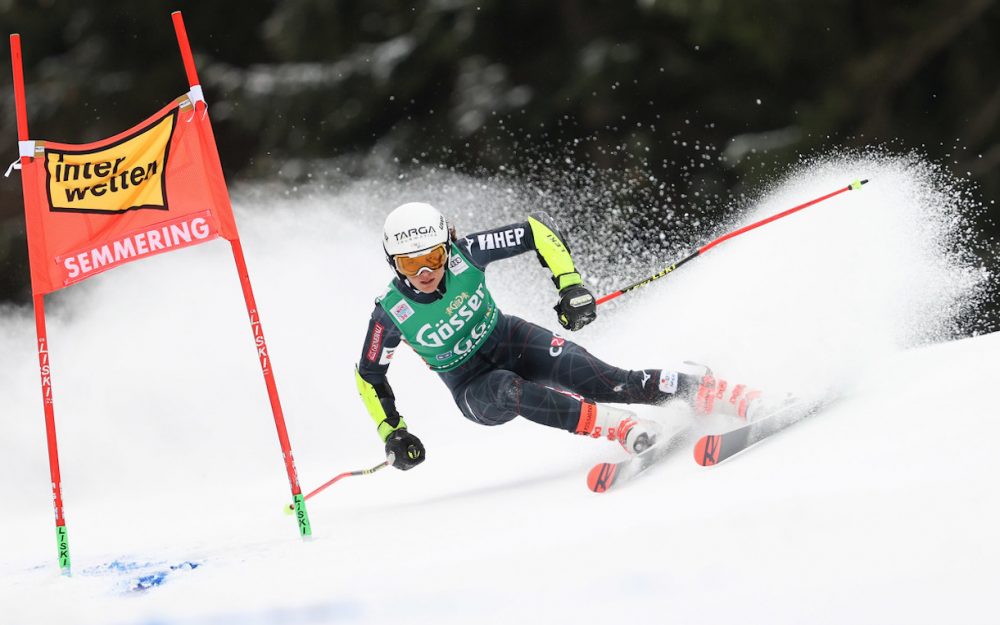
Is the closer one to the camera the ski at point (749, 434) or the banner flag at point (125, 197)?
the ski at point (749, 434)

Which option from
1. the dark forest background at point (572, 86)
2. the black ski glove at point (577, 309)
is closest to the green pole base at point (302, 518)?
the black ski glove at point (577, 309)

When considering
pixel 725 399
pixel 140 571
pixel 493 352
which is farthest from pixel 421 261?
pixel 140 571

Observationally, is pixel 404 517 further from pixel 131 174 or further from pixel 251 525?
pixel 131 174

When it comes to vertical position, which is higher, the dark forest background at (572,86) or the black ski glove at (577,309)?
the dark forest background at (572,86)

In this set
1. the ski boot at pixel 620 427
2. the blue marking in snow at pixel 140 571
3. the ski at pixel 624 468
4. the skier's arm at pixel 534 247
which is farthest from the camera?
the skier's arm at pixel 534 247

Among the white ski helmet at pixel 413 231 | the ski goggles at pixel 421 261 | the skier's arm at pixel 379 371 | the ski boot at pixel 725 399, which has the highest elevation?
the white ski helmet at pixel 413 231

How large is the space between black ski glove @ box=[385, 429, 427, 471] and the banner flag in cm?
108

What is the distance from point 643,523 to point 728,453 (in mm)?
776

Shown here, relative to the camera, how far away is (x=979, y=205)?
1007 cm

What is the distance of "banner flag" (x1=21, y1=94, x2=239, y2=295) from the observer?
4297 mm

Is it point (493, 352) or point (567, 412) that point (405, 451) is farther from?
point (567, 412)

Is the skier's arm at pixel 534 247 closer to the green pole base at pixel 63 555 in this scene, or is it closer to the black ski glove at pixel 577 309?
the black ski glove at pixel 577 309

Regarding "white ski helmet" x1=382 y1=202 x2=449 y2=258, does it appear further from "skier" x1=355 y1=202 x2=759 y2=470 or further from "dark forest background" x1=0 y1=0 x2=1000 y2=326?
"dark forest background" x1=0 y1=0 x2=1000 y2=326

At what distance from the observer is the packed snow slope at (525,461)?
2842 mm
